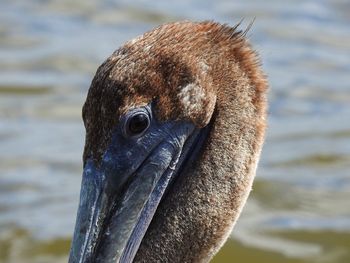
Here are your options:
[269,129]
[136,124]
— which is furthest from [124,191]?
[269,129]

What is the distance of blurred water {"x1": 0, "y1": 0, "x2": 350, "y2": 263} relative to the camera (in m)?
11.4

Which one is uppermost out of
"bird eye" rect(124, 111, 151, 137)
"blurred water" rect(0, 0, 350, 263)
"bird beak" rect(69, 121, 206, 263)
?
"blurred water" rect(0, 0, 350, 263)

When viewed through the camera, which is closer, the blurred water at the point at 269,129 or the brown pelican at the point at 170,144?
the brown pelican at the point at 170,144

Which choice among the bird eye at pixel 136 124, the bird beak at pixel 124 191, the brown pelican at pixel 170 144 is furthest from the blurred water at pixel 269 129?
the bird eye at pixel 136 124

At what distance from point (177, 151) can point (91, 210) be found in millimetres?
618

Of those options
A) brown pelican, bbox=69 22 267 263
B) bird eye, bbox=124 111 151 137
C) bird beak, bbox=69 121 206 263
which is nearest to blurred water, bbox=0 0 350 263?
brown pelican, bbox=69 22 267 263

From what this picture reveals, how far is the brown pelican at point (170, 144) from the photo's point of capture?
6.55 metres

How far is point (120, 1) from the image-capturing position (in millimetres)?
17703

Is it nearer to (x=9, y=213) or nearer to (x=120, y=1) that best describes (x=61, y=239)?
(x=9, y=213)

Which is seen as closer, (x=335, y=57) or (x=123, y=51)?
(x=123, y=51)

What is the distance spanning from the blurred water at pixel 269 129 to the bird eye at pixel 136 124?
4.62 metres

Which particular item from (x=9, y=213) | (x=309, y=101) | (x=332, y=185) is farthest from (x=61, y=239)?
(x=309, y=101)

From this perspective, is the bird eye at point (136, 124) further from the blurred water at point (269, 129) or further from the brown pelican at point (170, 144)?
the blurred water at point (269, 129)

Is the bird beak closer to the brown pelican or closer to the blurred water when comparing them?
the brown pelican
